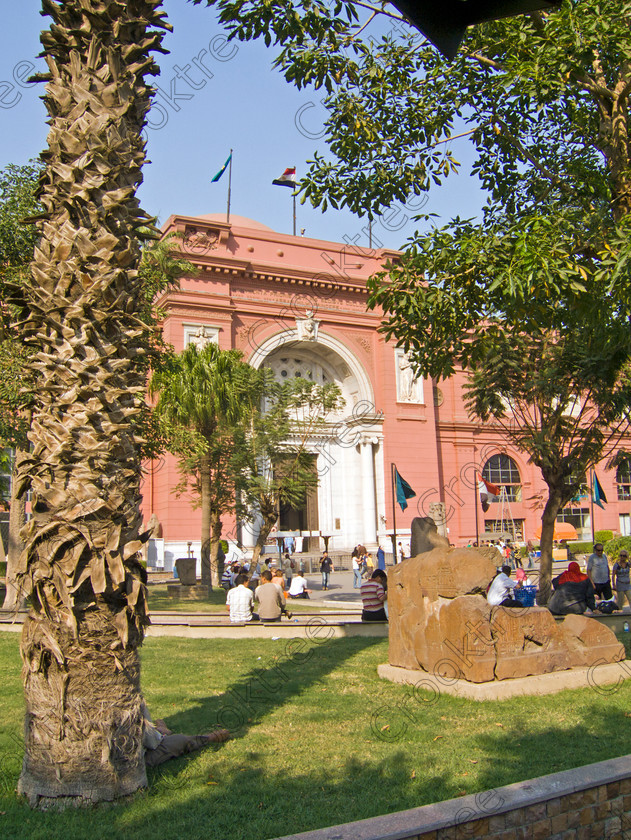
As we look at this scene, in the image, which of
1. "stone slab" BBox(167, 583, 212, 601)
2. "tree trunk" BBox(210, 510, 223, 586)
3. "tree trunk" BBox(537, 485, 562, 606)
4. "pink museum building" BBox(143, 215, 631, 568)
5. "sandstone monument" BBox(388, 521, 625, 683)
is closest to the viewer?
"sandstone monument" BBox(388, 521, 625, 683)

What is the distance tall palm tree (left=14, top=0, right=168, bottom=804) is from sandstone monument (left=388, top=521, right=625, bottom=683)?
3.78 metres

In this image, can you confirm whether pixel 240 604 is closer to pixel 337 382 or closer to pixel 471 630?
pixel 471 630

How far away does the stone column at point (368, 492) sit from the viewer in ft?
113

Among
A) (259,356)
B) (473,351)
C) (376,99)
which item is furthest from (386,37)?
(259,356)

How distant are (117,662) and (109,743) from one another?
1.57 feet

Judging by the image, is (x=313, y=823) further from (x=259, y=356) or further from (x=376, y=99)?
(x=259, y=356)

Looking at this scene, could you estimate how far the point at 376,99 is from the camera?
10055 millimetres

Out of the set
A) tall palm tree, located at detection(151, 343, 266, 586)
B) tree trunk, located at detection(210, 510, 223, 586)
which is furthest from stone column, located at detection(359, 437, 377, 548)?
tall palm tree, located at detection(151, 343, 266, 586)

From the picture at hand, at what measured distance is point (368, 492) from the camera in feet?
115

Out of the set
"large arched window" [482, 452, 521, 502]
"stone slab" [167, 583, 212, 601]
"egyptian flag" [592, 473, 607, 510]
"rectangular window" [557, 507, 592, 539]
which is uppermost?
"large arched window" [482, 452, 521, 502]

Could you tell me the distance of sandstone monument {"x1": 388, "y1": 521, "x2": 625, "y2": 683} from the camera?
24.3ft

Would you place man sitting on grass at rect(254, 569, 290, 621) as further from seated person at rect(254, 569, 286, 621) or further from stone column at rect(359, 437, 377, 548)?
stone column at rect(359, 437, 377, 548)

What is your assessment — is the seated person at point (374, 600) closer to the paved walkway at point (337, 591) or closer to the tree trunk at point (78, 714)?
the paved walkway at point (337, 591)

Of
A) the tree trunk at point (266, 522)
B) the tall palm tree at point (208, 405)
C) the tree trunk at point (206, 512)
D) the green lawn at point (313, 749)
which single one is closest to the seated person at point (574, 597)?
the green lawn at point (313, 749)
